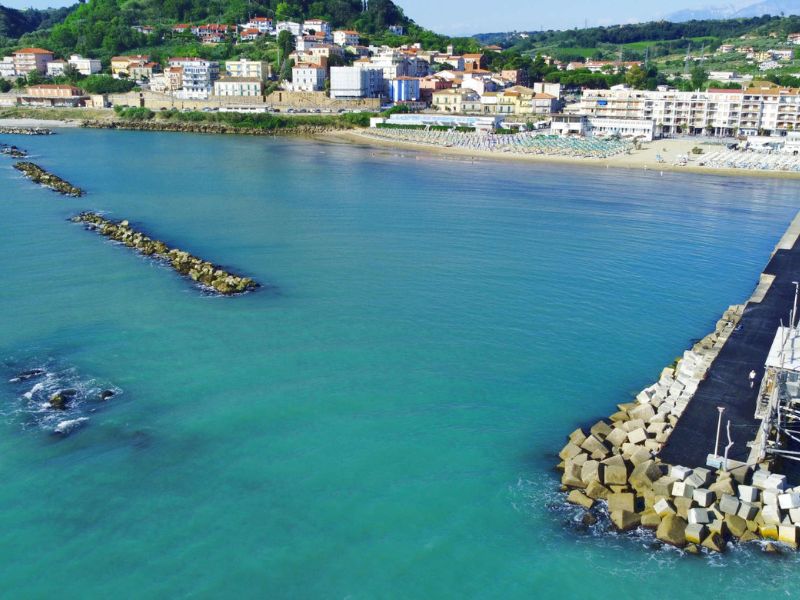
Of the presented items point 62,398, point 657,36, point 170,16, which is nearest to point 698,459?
point 62,398

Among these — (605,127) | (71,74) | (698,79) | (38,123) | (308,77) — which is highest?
(71,74)

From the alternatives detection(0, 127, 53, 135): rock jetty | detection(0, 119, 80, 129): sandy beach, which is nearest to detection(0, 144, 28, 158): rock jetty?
detection(0, 127, 53, 135): rock jetty

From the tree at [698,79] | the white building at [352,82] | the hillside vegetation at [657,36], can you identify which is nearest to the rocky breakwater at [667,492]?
the white building at [352,82]

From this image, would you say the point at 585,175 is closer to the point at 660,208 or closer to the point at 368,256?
the point at 660,208

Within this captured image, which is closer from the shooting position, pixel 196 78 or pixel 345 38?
pixel 196 78

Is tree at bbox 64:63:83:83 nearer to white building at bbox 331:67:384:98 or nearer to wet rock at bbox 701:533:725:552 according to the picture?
white building at bbox 331:67:384:98

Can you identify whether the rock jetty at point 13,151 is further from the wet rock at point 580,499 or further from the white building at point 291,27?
the white building at point 291,27

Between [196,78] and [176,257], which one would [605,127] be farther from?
[176,257]
